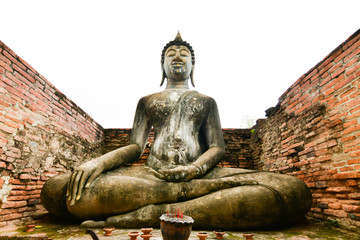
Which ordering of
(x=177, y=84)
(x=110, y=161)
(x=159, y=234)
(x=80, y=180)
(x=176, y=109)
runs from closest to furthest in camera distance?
(x=159, y=234), (x=80, y=180), (x=110, y=161), (x=176, y=109), (x=177, y=84)

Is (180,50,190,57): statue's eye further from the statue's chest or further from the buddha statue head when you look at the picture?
the statue's chest

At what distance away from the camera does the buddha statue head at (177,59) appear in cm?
349

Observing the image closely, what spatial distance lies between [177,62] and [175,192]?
6.50 ft

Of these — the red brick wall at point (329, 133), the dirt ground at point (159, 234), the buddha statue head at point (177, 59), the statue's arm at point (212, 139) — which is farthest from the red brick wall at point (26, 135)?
the red brick wall at point (329, 133)

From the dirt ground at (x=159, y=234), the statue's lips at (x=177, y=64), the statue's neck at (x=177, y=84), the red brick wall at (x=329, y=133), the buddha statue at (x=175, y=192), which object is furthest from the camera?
the statue's neck at (x=177, y=84)

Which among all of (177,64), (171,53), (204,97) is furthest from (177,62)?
(204,97)

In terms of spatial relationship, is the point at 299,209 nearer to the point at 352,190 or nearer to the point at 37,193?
the point at 352,190

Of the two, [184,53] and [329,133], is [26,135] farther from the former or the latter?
[329,133]

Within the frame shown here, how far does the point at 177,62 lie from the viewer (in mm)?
3488

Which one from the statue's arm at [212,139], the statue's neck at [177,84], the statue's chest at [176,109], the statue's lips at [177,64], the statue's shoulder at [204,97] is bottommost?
the statue's arm at [212,139]

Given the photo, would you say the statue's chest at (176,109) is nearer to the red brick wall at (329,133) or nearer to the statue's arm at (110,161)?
the statue's arm at (110,161)

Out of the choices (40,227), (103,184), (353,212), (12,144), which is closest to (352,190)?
(353,212)

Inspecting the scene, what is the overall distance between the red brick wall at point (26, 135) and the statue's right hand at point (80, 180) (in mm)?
1194

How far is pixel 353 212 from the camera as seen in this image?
2.52m
